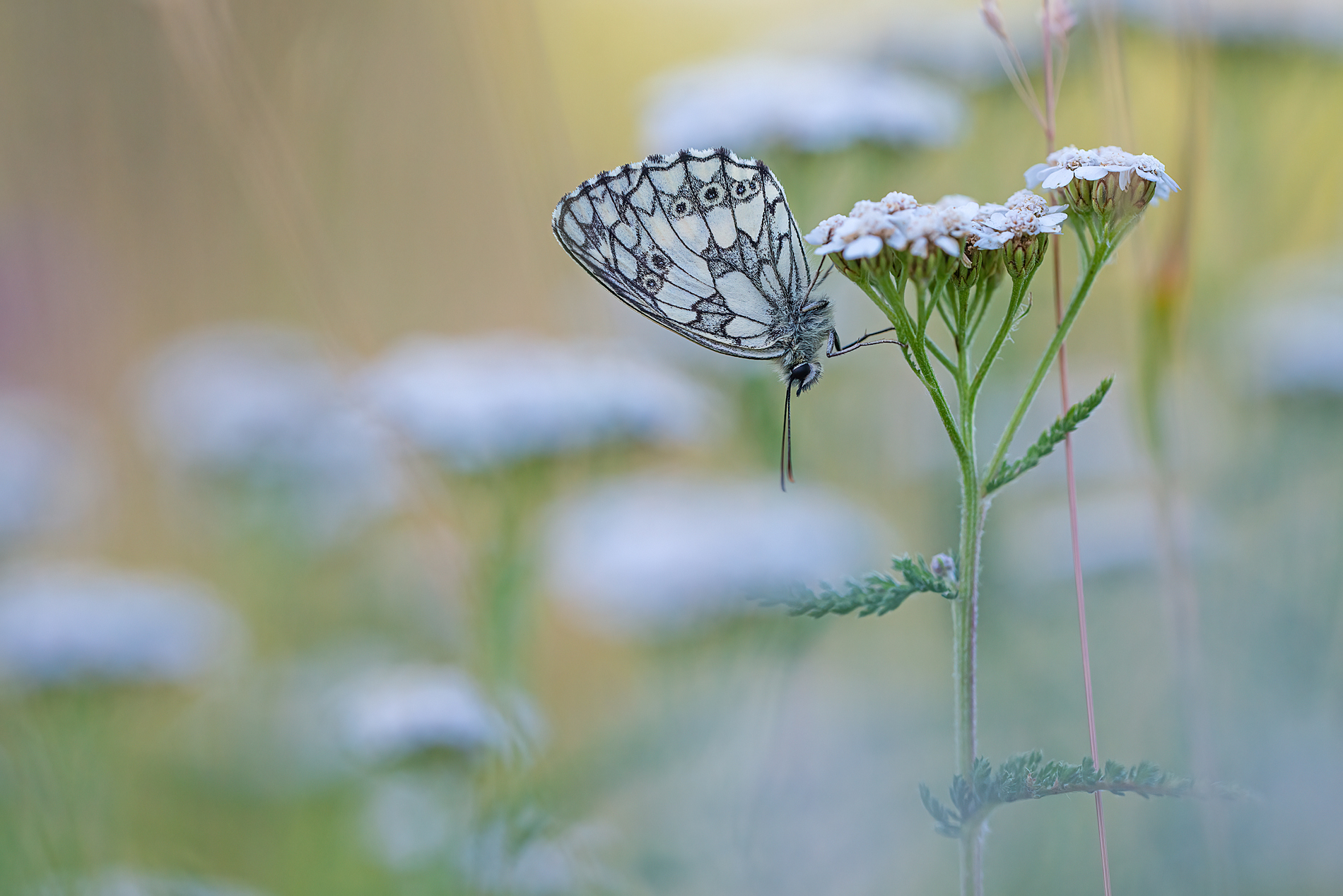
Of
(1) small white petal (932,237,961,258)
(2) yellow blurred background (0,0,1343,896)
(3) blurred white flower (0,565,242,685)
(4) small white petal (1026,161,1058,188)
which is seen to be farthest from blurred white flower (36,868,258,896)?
(4) small white petal (1026,161,1058,188)

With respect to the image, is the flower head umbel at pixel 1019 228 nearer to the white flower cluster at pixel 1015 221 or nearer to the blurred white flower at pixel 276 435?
the white flower cluster at pixel 1015 221

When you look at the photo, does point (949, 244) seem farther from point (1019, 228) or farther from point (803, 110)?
point (803, 110)

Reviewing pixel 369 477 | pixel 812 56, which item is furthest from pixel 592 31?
pixel 369 477

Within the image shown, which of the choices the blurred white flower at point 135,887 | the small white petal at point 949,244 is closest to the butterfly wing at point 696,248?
the small white petal at point 949,244

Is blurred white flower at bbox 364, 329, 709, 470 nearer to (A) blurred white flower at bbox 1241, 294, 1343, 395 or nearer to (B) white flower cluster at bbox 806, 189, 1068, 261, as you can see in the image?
(B) white flower cluster at bbox 806, 189, 1068, 261

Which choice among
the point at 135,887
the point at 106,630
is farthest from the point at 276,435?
the point at 135,887

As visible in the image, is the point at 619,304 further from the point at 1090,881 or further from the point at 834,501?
the point at 1090,881
